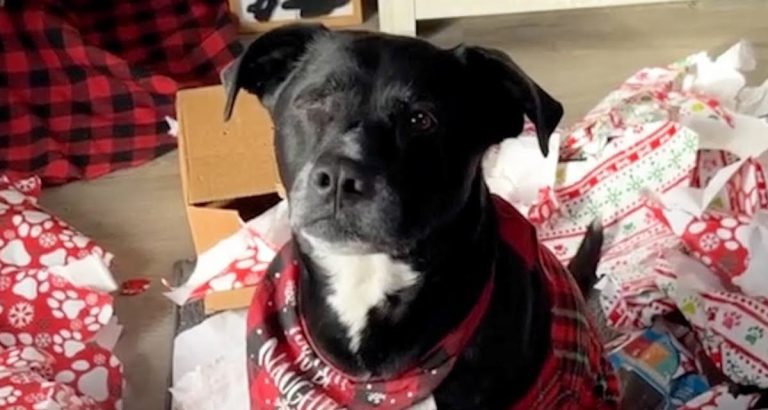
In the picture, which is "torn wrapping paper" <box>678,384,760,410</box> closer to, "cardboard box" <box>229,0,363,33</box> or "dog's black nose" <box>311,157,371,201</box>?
"dog's black nose" <box>311,157,371,201</box>

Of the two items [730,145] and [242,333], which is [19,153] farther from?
[730,145]

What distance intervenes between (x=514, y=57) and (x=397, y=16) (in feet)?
0.79

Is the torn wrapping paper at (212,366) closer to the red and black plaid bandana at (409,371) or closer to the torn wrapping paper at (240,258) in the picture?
the torn wrapping paper at (240,258)

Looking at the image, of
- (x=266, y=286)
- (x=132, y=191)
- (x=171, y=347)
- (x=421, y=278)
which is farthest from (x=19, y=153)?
(x=421, y=278)

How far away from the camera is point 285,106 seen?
4.76ft

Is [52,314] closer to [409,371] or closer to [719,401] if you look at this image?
[409,371]

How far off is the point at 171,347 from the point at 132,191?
41 centimetres

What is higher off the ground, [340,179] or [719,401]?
[340,179]

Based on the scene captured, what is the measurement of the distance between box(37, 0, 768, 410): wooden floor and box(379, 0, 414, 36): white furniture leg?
8cm

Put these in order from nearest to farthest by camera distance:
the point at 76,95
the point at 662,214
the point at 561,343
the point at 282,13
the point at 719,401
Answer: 1. the point at 561,343
2. the point at 719,401
3. the point at 662,214
4. the point at 76,95
5. the point at 282,13

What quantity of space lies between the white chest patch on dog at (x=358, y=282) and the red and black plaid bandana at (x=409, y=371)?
59 mm

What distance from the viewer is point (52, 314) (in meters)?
2.05

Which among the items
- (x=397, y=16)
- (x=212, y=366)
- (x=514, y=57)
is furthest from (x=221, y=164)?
(x=514, y=57)

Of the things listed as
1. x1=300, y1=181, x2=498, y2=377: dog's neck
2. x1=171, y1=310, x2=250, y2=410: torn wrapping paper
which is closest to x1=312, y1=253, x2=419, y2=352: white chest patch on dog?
x1=300, y1=181, x2=498, y2=377: dog's neck
